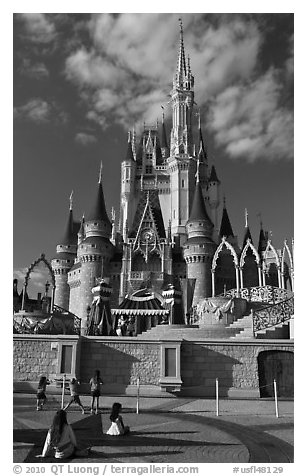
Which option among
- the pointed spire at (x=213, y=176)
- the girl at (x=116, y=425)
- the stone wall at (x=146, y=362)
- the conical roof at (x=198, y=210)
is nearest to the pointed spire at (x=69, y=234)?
the conical roof at (x=198, y=210)

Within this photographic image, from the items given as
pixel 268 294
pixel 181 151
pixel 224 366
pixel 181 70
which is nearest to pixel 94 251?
pixel 181 151

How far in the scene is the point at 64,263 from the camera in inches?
2371

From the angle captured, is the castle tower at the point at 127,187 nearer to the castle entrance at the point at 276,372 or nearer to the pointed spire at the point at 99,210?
the pointed spire at the point at 99,210

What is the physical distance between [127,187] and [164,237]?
12238 mm

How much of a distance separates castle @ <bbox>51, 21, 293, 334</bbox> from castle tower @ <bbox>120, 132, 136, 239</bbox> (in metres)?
0.16

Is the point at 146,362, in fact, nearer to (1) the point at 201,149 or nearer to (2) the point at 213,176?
(2) the point at 213,176

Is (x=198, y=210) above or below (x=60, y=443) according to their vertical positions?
above

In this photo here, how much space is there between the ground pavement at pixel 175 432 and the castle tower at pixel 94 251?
39372mm

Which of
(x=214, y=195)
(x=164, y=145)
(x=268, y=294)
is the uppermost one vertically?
(x=164, y=145)

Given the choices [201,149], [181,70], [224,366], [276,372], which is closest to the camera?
[276,372]

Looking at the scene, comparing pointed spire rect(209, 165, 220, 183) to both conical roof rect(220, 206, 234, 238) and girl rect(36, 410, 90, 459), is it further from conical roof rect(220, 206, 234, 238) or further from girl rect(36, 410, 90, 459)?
girl rect(36, 410, 90, 459)

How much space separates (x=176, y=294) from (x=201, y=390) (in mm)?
7693
